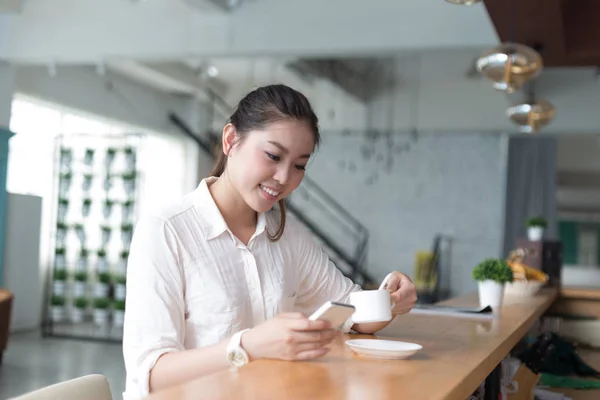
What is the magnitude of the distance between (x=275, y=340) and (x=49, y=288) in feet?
29.4

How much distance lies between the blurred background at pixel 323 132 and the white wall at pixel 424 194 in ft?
0.09

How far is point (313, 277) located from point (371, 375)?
781 millimetres

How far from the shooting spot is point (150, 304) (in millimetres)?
1653

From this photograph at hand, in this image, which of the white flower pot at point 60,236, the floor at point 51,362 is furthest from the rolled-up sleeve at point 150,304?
the white flower pot at point 60,236

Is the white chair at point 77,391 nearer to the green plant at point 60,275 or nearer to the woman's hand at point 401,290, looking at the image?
the woman's hand at point 401,290

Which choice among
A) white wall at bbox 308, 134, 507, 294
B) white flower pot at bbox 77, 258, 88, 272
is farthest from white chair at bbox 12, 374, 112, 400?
white wall at bbox 308, 134, 507, 294

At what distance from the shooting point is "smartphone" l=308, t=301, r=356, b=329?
4.67ft

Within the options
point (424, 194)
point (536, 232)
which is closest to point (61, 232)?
point (536, 232)

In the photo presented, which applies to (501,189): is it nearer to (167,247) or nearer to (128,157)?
(128,157)

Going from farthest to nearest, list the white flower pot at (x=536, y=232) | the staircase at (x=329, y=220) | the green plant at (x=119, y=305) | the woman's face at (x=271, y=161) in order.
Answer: the staircase at (x=329, y=220) < the green plant at (x=119, y=305) < the white flower pot at (x=536, y=232) < the woman's face at (x=271, y=161)

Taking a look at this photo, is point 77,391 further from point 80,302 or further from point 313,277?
point 80,302

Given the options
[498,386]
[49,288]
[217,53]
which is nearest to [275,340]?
[498,386]

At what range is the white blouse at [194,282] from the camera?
1.65 meters

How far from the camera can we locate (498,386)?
2480mm
